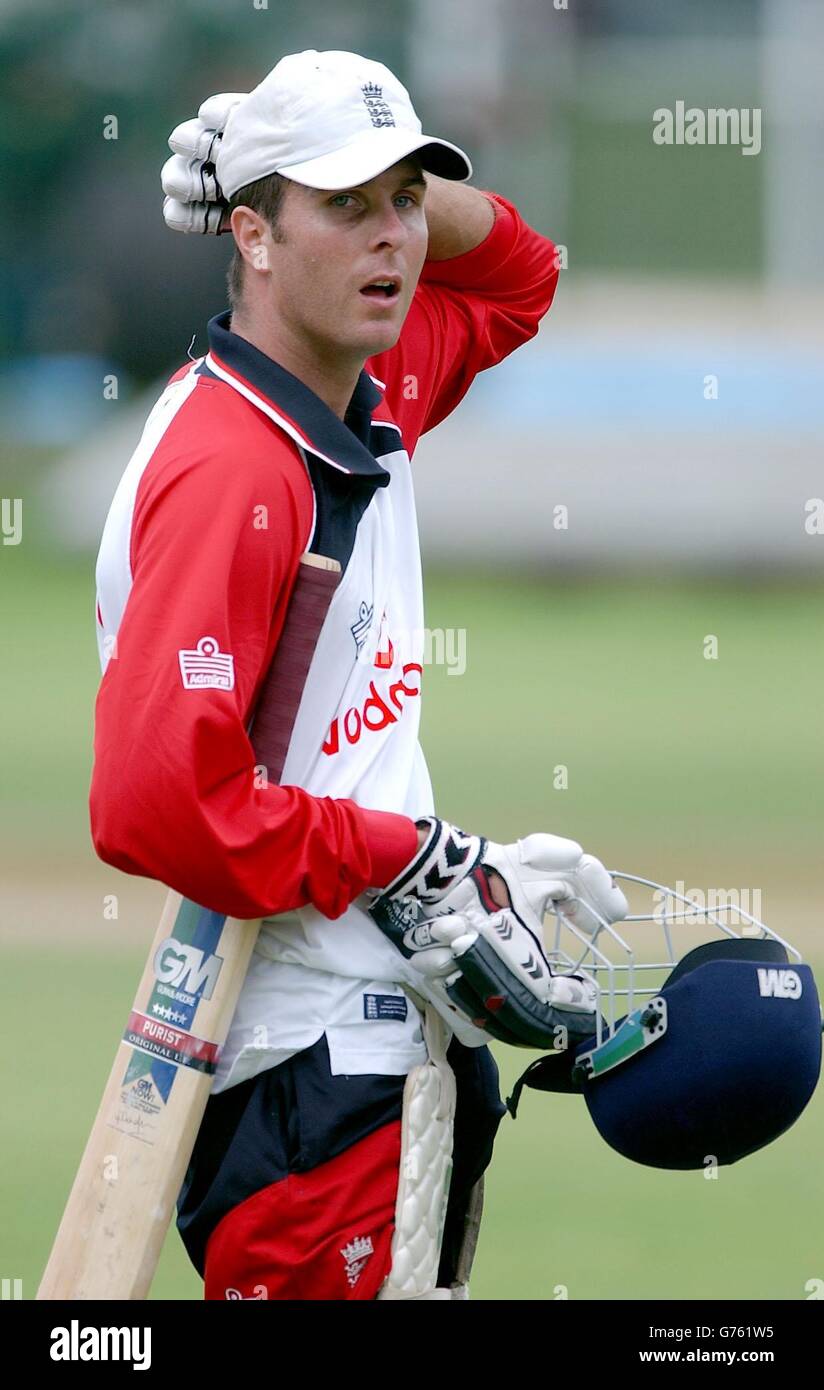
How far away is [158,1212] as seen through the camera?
6.74 ft

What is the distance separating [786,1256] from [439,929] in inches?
77.5

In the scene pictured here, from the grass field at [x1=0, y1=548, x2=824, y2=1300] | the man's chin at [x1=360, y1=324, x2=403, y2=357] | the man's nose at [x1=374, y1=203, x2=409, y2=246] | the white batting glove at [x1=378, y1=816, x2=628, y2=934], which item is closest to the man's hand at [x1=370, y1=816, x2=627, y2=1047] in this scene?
the white batting glove at [x1=378, y1=816, x2=628, y2=934]

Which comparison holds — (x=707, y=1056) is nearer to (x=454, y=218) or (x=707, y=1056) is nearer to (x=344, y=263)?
(x=344, y=263)

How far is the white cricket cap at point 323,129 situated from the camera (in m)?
2.09

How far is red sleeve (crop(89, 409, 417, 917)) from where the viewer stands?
1926 millimetres

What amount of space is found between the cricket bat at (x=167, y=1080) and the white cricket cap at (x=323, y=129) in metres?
0.40

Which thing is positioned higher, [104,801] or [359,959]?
[104,801]

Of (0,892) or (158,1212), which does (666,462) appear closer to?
(0,892)

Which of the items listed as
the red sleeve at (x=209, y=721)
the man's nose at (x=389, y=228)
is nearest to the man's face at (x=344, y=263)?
the man's nose at (x=389, y=228)

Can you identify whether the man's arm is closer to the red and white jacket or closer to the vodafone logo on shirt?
the red and white jacket

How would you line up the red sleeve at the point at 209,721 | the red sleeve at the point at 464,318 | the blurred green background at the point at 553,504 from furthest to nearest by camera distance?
the blurred green background at the point at 553,504 < the red sleeve at the point at 464,318 < the red sleeve at the point at 209,721

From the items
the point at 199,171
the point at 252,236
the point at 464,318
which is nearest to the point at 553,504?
the point at 464,318

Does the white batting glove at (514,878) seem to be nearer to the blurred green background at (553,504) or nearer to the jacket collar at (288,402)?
the jacket collar at (288,402)
